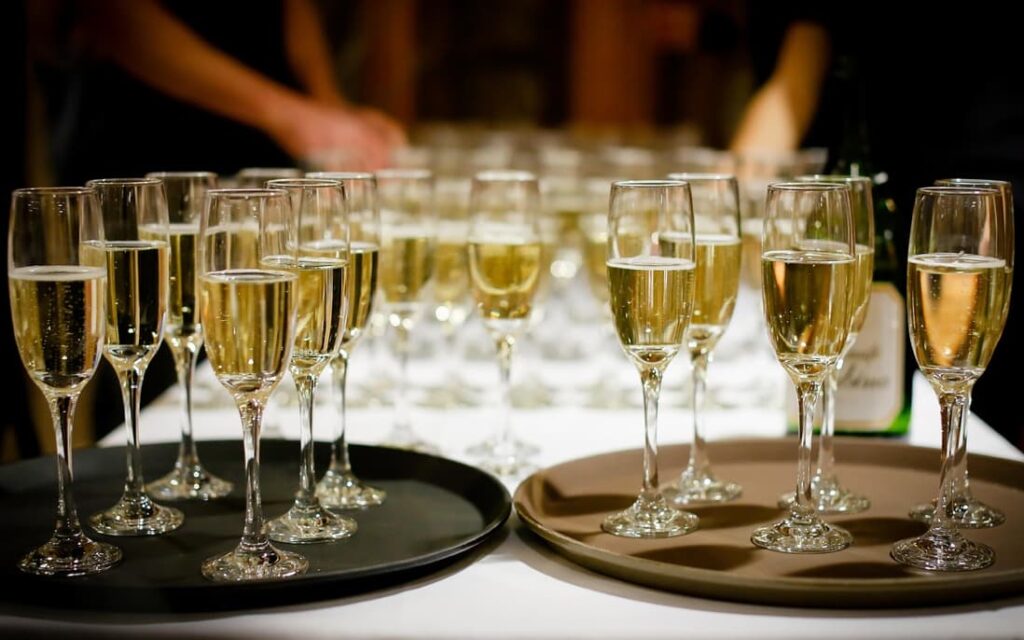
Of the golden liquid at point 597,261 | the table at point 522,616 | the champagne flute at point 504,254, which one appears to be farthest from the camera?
the golden liquid at point 597,261

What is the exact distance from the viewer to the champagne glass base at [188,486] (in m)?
1.54

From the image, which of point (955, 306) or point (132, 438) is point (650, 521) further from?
point (132, 438)

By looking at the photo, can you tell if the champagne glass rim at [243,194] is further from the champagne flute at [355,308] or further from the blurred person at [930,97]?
the blurred person at [930,97]

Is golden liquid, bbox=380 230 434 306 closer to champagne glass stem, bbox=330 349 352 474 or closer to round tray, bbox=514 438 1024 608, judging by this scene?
champagne glass stem, bbox=330 349 352 474

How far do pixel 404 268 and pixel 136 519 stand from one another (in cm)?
57

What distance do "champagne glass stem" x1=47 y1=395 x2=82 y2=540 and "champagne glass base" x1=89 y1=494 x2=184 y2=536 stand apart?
11cm

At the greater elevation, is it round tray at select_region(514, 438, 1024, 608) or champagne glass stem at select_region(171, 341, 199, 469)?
champagne glass stem at select_region(171, 341, 199, 469)

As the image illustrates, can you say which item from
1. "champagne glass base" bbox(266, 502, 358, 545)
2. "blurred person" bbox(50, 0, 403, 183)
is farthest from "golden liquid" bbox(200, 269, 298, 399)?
"blurred person" bbox(50, 0, 403, 183)

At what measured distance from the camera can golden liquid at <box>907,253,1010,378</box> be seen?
1.26m

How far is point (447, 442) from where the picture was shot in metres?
1.84

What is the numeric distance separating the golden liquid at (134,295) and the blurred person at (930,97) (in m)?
1.90

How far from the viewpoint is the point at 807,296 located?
1287 mm

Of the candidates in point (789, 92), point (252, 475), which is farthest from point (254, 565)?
point (789, 92)

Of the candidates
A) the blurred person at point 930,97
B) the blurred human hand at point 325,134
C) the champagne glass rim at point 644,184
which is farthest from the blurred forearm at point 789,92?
the champagne glass rim at point 644,184
